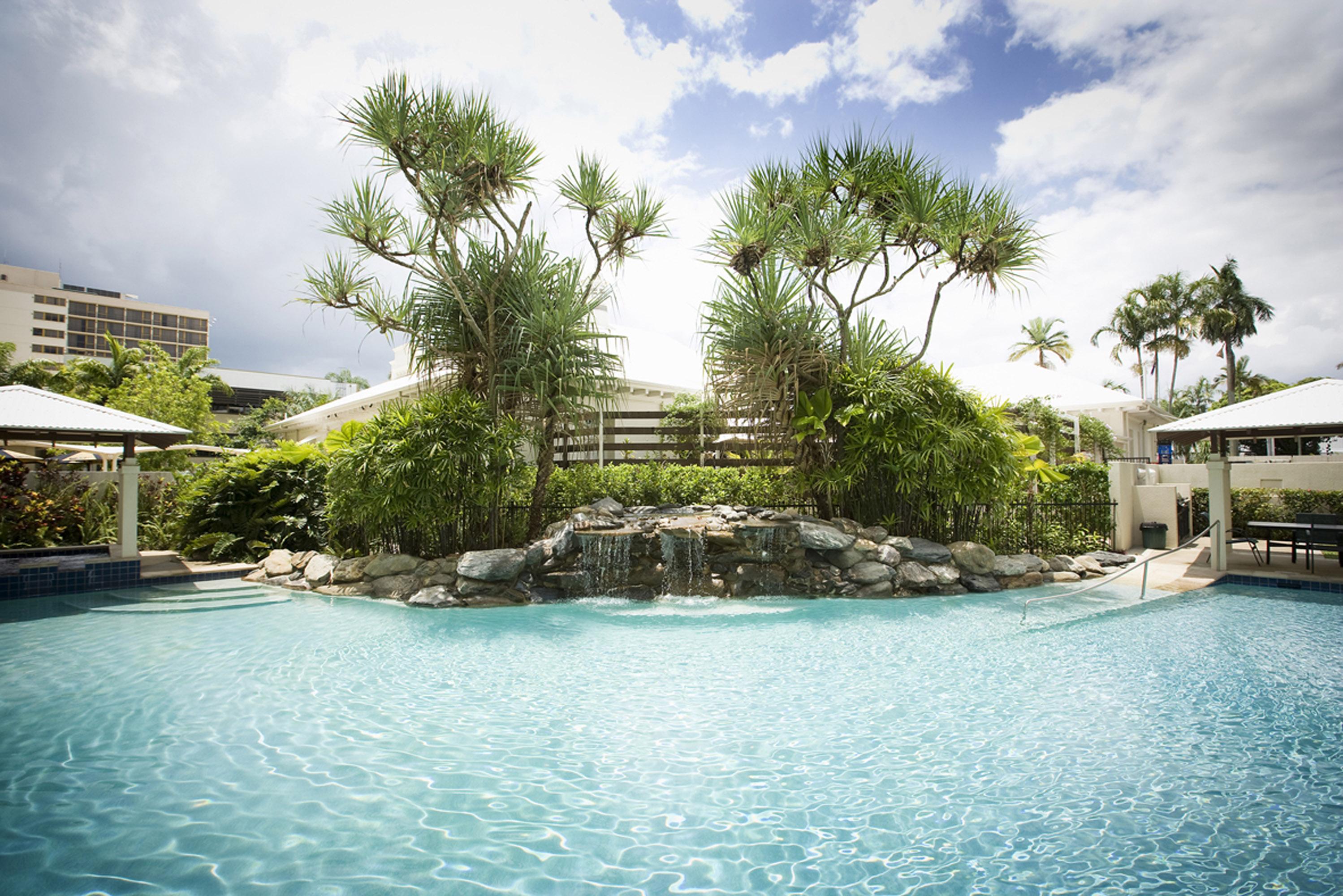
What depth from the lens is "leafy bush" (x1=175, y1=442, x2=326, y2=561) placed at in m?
9.41

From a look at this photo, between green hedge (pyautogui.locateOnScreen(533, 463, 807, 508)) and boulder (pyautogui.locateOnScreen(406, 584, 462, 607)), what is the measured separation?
2.60 m

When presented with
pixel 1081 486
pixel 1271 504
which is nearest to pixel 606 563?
pixel 1081 486

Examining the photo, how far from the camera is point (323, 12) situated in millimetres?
8406

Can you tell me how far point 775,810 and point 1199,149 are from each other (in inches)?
570

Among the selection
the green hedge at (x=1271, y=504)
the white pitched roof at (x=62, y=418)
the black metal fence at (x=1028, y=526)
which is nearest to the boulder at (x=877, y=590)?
the black metal fence at (x=1028, y=526)

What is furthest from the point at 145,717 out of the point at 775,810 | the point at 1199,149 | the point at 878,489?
the point at 1199,149

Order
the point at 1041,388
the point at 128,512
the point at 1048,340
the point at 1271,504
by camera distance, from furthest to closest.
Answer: the point at 1048,340
the point at 1041,388
the point at 1271,504
the point at 128,512

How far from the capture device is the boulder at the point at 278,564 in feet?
27.4

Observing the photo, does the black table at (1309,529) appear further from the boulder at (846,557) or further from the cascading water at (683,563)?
the cascading water at (683,563)

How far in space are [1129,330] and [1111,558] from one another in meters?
33.0

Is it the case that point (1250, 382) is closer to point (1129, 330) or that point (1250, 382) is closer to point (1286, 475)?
point (1129, 330)

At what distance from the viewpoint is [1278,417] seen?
8.18 meters

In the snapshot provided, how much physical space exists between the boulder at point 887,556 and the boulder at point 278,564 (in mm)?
7994

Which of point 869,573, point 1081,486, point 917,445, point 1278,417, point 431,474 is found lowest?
point 869,573
